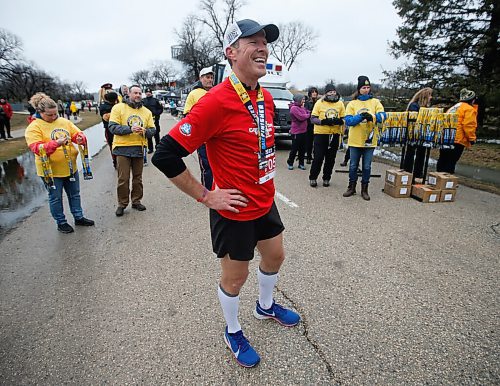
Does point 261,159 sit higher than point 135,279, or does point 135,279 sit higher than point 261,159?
point 261,159

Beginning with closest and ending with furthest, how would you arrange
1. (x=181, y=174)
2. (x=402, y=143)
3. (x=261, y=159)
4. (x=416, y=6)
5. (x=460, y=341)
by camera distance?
1. (x=181, y=174)
2. (x=261, y=159)
3. (x=460, y=341)
4. (x=402, y=143)
5. (x=416, y=6)

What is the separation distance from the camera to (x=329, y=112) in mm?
6094

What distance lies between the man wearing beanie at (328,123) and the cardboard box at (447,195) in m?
2.19

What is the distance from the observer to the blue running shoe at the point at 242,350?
212 centimetres

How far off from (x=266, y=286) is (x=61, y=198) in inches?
139

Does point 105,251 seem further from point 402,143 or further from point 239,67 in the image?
point 402,143

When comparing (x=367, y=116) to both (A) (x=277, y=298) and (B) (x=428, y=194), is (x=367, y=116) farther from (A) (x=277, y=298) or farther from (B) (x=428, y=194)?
(A) (x=277, y=298)

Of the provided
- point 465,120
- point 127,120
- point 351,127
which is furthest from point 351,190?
point 127,120

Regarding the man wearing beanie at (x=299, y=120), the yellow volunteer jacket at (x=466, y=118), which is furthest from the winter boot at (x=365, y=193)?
the man wearing beanie at (x=299, y=120)

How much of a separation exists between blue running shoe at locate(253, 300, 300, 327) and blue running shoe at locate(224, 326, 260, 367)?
0.36 metres

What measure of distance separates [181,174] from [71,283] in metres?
2.35

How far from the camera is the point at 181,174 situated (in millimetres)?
1705

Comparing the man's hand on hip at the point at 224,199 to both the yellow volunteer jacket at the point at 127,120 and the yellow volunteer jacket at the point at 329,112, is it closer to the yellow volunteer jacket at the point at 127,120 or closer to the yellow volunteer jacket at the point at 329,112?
the yellow volunteer jacket at the point at 127,120

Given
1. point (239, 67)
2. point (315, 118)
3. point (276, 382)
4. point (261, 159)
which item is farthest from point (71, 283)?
point (315, 118)
